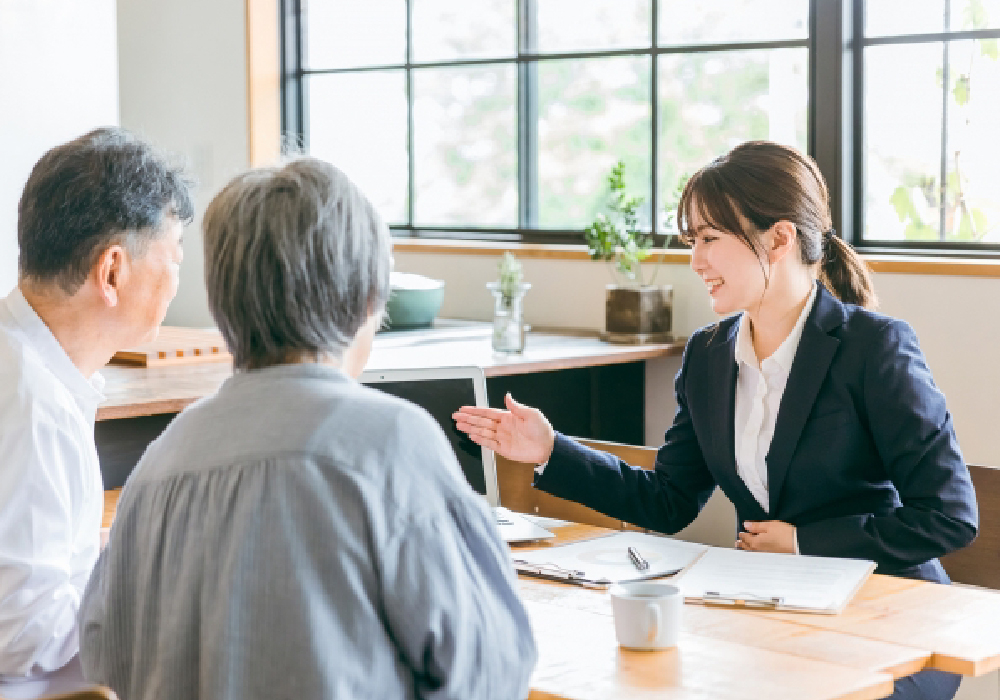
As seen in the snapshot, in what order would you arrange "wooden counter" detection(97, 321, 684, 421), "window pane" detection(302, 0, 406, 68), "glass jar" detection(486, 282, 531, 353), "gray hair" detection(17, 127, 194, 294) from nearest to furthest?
"gray hair" detection(17, 127, 194, 294)
"wooden counter" detection(97, 321, 684, 421)
"glass jar" detection(486, 282, 531, 353)
"window pane" detection(302, 0, 406, 68)

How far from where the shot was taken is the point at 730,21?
13.6 feet

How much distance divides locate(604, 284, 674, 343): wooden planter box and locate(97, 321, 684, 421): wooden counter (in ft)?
0.18

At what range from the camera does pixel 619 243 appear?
3.98 m

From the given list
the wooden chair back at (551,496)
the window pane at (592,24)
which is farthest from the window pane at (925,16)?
the wooden chair back at (551,496)

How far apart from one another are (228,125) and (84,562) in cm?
389

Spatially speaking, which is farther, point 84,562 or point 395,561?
point 84,562

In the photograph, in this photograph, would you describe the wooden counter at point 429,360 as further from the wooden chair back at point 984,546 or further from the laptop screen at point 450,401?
the wooden chair back at point 984,546

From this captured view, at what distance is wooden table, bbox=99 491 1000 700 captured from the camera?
1.41 meters

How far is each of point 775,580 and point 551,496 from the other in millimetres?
933

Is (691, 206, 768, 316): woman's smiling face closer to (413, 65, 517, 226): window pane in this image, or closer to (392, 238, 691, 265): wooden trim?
(392, 238, 691, 265): wooden trim

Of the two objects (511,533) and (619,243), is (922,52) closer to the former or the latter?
(619,243)

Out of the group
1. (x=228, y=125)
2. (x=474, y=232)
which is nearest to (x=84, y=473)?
(x=474, y=232)

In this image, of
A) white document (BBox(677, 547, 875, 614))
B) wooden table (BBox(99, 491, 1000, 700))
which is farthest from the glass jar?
wooden table (BBox(99, 491, 1000, 700))

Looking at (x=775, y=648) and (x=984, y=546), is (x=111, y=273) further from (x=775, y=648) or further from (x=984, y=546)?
(x=984, y=546)
